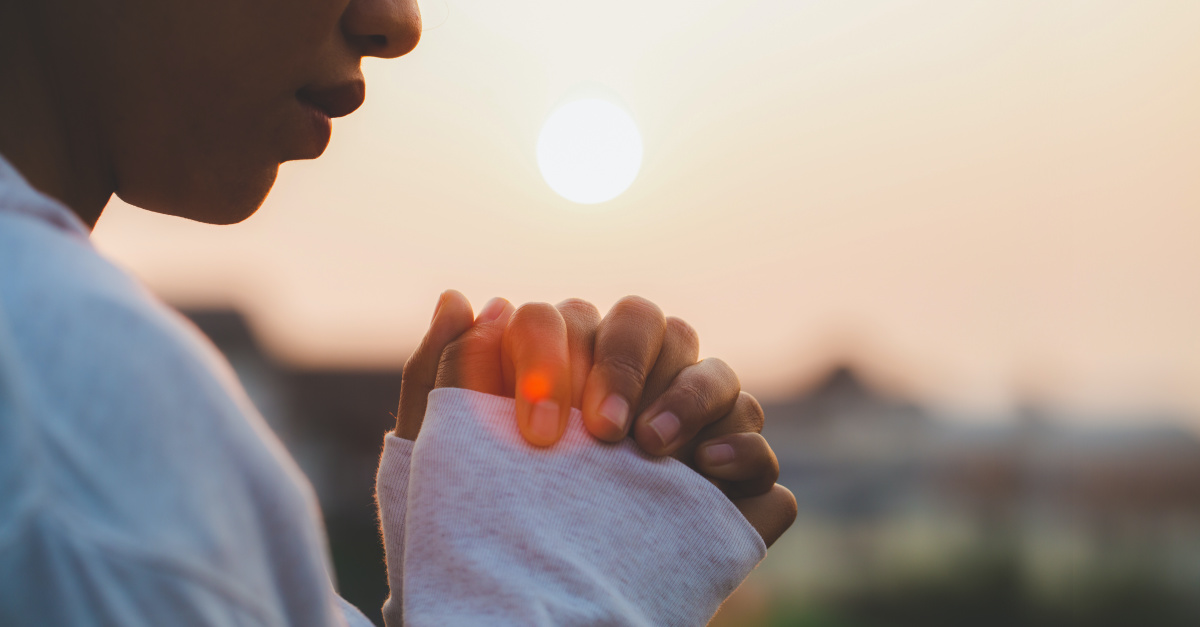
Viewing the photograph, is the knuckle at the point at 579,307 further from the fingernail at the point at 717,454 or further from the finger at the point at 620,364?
the fingernail at the point at 717,454

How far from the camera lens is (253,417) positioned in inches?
20.7

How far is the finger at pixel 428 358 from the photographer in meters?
1.17

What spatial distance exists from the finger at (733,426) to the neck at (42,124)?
86 centimetres

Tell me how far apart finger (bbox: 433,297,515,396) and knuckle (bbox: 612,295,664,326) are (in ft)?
0.59

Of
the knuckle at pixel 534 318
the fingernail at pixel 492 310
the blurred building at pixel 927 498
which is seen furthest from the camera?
the blurred building at pixel 927 498

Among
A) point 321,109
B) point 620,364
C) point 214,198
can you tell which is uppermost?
point 321,109

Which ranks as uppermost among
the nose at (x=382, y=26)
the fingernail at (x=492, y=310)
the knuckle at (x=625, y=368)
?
the nose at (x=382, y=26)

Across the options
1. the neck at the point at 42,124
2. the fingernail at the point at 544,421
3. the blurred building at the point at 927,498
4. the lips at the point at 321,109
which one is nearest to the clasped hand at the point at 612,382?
the fingernail at the point at 544,421

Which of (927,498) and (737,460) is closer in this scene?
(737,460)

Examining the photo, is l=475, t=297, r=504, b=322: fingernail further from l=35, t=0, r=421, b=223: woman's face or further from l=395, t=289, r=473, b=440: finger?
l=35, t=0, r=421, b=223: woman's face

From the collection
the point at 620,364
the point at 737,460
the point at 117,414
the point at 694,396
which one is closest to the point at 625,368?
the point at 620,364

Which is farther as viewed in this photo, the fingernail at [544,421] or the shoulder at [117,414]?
the fingernail at [544,421]

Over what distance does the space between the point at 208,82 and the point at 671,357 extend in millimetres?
723

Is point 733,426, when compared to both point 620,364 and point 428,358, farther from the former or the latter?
point 428,358
